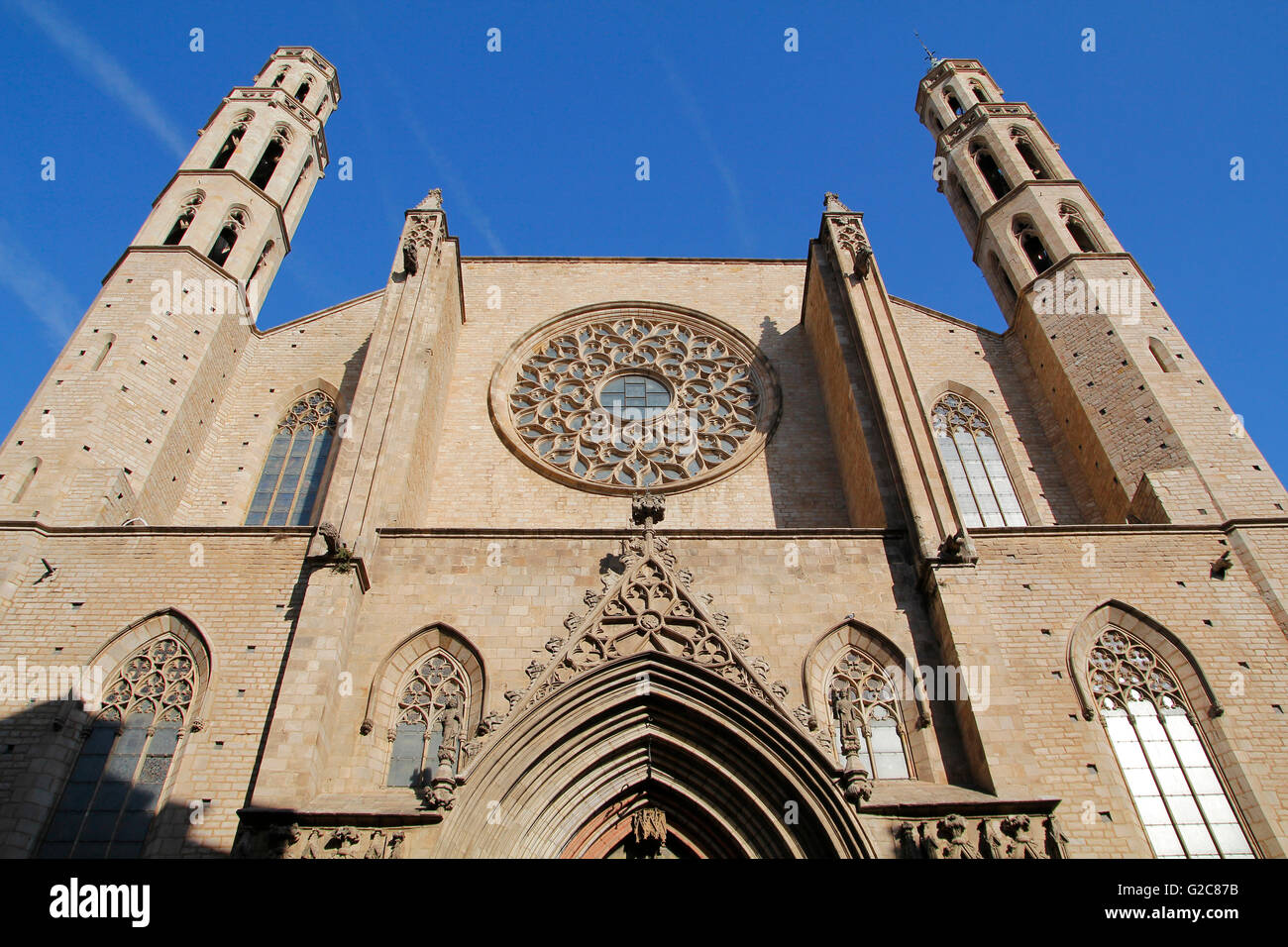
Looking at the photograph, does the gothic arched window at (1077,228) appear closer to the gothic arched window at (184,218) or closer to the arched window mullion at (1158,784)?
the arched window mullion at (1158,784)

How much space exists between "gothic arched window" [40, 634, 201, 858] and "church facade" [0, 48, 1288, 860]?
0.13 ft

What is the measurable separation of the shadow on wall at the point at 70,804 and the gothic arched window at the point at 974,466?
1044 centimetres

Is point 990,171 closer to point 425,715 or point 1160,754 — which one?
point 1160,754

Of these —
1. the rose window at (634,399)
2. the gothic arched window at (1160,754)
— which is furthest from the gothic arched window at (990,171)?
the gothic arched window at (1160,754)

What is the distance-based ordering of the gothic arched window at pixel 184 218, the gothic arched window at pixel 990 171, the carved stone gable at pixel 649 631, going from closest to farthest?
the carved stone gable at pixel 649 631, the gothic arched window at pixel 184 218, the gothic arched window at pixel 990 171

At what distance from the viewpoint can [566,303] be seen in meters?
17.1

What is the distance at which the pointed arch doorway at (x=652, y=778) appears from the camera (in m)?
8.00

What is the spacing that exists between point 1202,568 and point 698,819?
6.50 m

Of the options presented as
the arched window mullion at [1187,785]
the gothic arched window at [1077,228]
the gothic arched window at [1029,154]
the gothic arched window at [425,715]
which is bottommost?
the arched window mullion at [1187,785]

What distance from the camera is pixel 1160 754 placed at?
29.3 ft

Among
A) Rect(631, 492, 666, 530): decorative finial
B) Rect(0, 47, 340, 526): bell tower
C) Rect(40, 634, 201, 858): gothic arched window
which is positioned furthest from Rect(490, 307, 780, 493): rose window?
Rect(40, 634, 201, 858): gothic arched window

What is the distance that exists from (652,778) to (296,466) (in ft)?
27.0

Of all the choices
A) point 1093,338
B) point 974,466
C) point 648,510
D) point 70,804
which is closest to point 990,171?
point 1093,338
